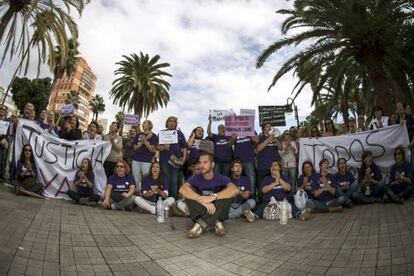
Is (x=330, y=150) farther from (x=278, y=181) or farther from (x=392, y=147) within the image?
(x=278, y=181)

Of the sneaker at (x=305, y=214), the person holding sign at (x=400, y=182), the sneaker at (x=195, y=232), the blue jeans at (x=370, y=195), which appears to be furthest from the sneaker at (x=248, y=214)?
the person holding sign at (x=400, y=182)

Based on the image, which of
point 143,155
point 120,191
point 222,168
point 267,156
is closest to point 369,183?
point 267,156

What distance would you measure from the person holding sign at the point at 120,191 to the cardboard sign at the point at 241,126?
8.91 ft

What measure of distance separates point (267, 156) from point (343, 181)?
6.17 ft

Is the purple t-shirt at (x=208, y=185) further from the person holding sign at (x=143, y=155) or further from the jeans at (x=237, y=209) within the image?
the person holding sign at (x=143, y=155)

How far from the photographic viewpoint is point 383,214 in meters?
5.50

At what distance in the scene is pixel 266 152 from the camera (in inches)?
301

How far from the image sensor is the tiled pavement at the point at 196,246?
3.24 meters

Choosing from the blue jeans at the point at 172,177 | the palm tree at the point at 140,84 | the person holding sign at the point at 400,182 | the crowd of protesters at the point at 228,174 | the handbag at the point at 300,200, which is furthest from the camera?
the palm tree at the point at 140,84

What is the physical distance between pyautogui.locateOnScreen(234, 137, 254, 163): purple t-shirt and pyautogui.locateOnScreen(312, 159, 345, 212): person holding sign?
5.41 feet

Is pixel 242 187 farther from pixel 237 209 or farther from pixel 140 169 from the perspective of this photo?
pixel 140 169

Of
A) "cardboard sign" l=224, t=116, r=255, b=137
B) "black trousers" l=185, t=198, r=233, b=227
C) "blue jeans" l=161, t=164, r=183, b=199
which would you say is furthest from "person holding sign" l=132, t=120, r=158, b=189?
"black trousers" l=185, t=198, r=233, b=227

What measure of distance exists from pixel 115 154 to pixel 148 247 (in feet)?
15.6

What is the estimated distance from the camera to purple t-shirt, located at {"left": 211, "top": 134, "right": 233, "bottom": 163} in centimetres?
755
